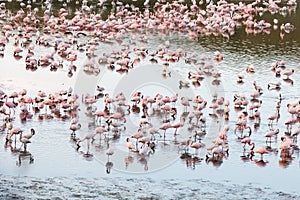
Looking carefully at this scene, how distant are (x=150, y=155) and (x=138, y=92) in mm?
3510

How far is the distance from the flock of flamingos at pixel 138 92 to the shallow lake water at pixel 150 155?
11 centimetres

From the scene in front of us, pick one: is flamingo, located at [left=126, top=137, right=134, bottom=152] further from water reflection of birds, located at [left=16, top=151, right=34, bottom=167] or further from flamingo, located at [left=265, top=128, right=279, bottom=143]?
flamingo, located at [left=265, top=128, right=279, bottom=143]

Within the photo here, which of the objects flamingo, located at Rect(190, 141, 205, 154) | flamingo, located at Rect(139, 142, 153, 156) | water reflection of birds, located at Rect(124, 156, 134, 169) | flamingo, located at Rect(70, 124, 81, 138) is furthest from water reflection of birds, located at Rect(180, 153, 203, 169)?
flamingo, located at Rect(70, 124, 81, 138)

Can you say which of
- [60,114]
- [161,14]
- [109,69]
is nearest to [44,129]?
[60,114]

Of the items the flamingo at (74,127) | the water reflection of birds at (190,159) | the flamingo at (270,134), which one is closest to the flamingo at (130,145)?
the water reflection of birds at (190,159)

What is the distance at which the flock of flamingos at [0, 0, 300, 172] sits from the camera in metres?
13.5

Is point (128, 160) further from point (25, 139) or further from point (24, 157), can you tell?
point (25, 139)

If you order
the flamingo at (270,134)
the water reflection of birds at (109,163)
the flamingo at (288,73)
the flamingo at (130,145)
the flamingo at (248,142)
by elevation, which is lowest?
the water reflection of birds at (109,163)

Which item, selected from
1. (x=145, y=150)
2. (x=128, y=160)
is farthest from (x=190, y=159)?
(x=128, y=160)

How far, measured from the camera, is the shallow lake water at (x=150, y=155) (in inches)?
445

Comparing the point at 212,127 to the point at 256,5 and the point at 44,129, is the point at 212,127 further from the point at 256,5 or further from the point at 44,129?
the point at 256,5

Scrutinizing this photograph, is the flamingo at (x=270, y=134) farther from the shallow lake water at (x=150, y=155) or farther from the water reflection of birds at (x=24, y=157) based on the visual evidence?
the water reflection of birds at (x=24, y=157)

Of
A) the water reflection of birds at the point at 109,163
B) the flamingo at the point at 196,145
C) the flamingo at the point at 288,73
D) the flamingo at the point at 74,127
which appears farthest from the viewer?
the flamingo at the point at 288,73

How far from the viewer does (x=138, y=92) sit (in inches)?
640
